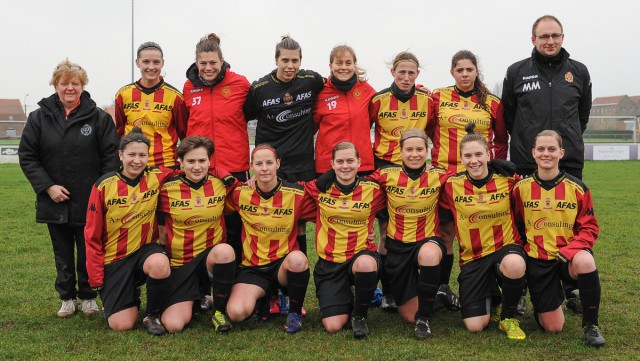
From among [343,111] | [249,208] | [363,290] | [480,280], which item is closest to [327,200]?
[249,208]

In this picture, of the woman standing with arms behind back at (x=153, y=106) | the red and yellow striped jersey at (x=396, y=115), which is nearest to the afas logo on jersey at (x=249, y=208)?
the woman standing with arms behind back at (x=153, y=106)

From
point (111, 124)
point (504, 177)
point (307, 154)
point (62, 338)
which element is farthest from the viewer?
point (307, 154)

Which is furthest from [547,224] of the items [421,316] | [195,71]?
[195,71]

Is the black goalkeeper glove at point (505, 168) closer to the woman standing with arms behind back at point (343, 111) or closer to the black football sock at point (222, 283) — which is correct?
the woman standing with arms behind back at point (343, 111)

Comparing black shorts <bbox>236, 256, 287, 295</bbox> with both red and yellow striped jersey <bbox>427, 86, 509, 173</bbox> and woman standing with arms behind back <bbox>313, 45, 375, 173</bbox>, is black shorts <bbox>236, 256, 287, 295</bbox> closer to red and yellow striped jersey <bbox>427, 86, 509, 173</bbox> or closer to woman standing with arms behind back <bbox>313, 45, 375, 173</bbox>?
woman standing with arms behind back <bbox>313, 45, 375, 173</bbox>

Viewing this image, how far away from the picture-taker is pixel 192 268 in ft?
13.5

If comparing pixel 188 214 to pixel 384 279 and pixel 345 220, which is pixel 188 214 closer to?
pixel 345 220

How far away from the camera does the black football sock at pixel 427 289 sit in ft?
12.4

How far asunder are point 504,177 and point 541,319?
38.5 inches

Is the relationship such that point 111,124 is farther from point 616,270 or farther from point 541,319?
point 616,270

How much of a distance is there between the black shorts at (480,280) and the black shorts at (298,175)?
1.42 m

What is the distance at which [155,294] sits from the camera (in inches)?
154

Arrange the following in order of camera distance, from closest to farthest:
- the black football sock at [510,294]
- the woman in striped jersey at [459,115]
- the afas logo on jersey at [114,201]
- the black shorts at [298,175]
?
the black football sock at [510,294] < the afas logo on jersey at [114,201] < the woman in striped jersey at [459,115] < the black shorts at [298,175]

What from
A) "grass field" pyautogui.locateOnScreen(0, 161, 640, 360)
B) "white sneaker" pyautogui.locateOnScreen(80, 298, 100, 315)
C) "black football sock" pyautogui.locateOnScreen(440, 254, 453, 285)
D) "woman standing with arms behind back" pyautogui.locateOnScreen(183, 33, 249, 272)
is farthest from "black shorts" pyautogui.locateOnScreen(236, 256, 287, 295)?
"black football sock" pyautogui.locateOnScreen(440, 254, 453, 285)
